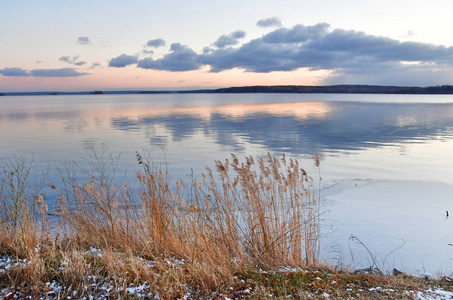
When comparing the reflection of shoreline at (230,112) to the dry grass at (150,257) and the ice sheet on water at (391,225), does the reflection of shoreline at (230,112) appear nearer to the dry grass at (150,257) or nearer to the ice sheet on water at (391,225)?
the ice sheet on water at (391,225)

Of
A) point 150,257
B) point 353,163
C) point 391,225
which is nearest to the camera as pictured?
point 150,257

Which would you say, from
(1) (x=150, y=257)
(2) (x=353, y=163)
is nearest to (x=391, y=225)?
(1) (x=150, y=257)

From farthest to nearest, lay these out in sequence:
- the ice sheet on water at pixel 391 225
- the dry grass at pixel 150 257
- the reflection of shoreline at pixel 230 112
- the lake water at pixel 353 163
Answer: the reflection of shoreline at pixel 230 112 → the lake water at pixel 353 163 → the ice sheet on water at pixel 391 225 → the dry grass at pixel 150 257

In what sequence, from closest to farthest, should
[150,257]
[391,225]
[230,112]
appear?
1. [150,257]
2. [391,225]
3. [230,112]

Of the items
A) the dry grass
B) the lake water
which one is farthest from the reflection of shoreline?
the dry grass

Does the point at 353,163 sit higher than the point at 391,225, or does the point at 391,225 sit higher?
the point at 353,163

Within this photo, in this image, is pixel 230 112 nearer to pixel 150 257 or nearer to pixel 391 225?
pixel 391 225

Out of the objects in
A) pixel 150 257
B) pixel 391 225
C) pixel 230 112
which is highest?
pixel 230 112

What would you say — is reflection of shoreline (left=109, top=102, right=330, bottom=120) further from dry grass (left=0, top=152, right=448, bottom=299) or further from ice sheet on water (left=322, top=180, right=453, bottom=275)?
dry grass (left=0, top=152, right=448, bottom=299)

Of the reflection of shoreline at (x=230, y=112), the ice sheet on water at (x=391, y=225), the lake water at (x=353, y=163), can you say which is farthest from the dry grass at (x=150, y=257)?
the reflection of shoreline at (x=230, y=112)

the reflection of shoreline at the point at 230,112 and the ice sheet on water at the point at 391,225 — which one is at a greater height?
the reflection of shoreline at the point at 230,112

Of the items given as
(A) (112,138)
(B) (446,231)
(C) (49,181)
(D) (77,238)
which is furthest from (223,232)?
(A) (112,138)

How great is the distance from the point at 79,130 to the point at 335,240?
71.7ft

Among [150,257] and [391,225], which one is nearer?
[150,257]
